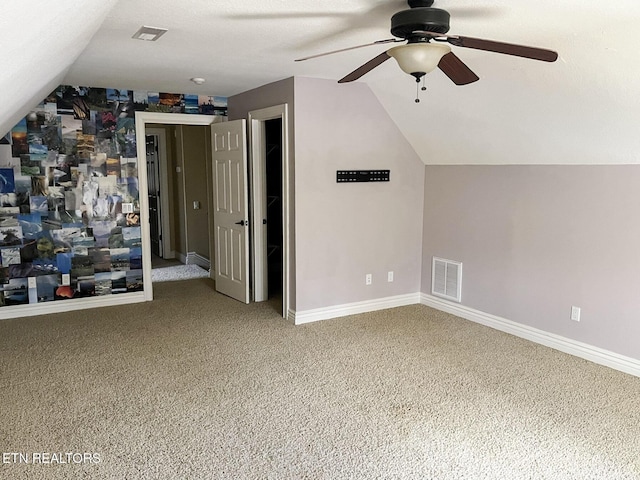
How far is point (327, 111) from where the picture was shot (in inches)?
182

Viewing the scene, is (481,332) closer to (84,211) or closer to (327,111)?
(327,111)

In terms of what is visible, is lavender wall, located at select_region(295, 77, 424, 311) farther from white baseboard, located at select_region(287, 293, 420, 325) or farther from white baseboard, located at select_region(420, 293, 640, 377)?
white baseboard, located at select_region(420, 293, 640, 377)

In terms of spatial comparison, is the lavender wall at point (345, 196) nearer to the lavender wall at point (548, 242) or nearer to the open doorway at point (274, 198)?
the lavender wall at point (548, 242)

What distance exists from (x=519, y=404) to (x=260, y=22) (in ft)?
9.39

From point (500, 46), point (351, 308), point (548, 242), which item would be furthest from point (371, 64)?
point (351, 308)

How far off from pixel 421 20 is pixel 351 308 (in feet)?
10.5

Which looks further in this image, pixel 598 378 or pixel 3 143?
pixel 3 143

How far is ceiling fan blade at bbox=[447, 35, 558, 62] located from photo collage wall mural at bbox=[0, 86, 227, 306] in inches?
154

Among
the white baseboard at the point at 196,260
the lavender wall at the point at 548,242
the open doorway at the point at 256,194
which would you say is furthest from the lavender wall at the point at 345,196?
the white baseboard at the point at 196,260

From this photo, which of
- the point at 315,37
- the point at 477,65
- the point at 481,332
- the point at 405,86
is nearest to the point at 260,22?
the point at 315,37

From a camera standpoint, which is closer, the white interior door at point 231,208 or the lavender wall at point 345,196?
the lavender wall at point 345,196

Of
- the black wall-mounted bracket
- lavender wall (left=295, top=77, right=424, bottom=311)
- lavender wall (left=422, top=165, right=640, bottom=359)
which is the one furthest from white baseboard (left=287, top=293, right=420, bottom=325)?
the black wall-mounted bracket

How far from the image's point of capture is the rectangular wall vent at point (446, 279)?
5.07 meters

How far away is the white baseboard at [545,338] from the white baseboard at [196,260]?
3.45 metres
